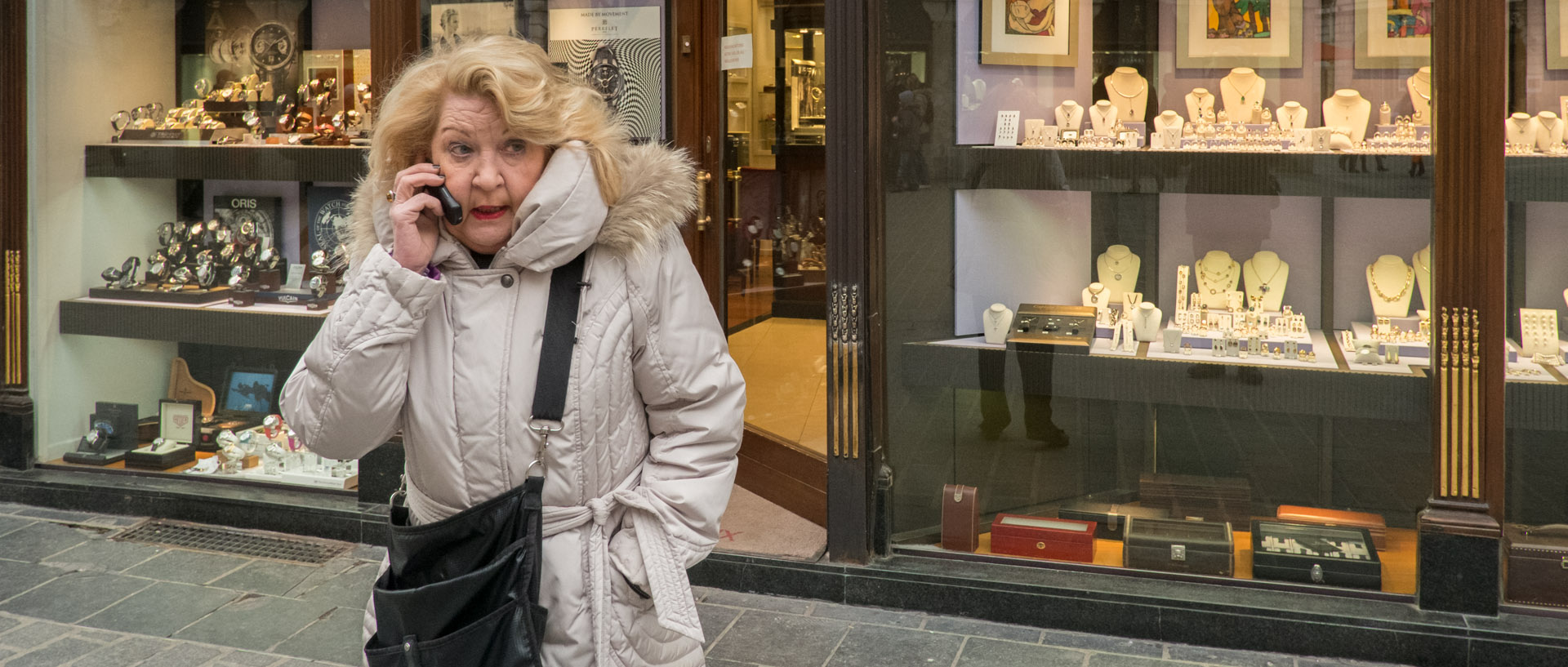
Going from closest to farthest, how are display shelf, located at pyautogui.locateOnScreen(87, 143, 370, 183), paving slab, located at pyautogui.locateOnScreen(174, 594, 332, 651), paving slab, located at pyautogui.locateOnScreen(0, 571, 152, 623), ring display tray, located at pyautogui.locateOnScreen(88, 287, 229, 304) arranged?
paving slab, located at pyautogui.locateOnScreen(174, 594, 332, 651)
paving slab, located at pyautogui.locateOnScreen(0, 571, 152, 623)
display shelf, located at pyautogui.locateOnScreen(87, 143, 370, 183)
ring display tray, located at pyautogui.locateOnScreen(88, 287, 229, 304)

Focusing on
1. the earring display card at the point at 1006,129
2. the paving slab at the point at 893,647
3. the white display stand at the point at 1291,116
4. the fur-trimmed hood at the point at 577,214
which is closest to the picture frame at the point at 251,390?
the paving slab at the point at 893,647

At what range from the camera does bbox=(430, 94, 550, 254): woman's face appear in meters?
2.29

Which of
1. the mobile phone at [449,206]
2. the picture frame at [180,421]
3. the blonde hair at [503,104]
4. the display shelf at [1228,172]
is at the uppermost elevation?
the display shelf at [1228,172]

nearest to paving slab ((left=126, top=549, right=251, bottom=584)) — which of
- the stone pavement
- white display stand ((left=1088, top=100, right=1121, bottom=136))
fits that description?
the stone pavement

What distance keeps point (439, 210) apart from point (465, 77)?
25 cm

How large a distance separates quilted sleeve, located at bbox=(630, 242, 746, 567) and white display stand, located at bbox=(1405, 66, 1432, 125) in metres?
2.84

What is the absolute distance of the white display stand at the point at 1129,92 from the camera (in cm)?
450

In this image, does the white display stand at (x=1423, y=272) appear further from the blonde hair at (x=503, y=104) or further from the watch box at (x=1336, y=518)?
the blonde hair at (x=503, y=104)

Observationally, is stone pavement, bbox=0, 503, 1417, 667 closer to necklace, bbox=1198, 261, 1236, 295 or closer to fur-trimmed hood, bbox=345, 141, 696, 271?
necklace, bbox=1198, 261, 1236, 295

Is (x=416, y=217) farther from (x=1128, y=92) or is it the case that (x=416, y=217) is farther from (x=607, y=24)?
(x=607, y=24)

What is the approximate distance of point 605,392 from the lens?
2.27 meters

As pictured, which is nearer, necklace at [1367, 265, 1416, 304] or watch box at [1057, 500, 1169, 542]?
necklace at [1367, 265, 1416, 304]

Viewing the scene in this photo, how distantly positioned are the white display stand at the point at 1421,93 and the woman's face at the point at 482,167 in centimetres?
310

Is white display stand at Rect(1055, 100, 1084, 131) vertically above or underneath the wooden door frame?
underneath
